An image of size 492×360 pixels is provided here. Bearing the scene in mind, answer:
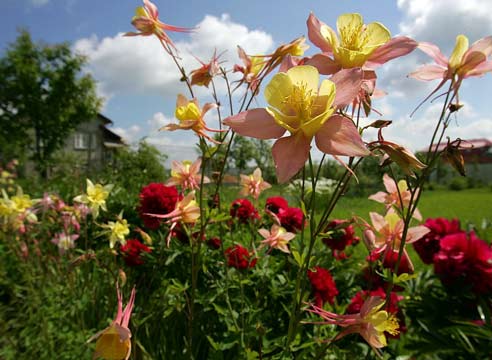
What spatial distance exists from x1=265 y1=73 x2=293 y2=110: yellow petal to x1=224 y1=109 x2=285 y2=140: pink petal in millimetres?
33

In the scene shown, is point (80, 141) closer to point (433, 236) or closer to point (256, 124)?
point (433, 236)

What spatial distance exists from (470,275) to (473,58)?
1.37 m

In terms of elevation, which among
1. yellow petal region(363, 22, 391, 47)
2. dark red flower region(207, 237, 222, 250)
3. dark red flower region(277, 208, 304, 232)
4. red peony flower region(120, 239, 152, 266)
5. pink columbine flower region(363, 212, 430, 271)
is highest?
yellow petal region(363, 22, 391, 47)

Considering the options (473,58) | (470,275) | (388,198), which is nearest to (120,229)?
(388,198)

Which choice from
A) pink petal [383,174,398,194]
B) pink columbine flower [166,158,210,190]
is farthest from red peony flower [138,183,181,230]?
pink petal [383,174,398,194]

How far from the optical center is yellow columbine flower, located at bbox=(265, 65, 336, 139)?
0.59 metres

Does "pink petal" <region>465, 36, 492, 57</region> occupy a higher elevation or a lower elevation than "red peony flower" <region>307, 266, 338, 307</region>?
higher

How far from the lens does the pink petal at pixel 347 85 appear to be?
1.81 ft

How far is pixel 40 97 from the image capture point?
1994 centimetres

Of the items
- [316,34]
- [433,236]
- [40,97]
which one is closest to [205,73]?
[316,34]

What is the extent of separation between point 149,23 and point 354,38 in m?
0.62

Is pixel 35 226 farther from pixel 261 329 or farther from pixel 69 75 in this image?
pixel 69 75

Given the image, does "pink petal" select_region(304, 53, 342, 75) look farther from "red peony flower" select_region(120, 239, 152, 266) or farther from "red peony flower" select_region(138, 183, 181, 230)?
"red peony flower" select_region(120, 239, 152, 266)

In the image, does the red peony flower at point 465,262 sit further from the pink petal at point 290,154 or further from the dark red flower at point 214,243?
the pink petal at point 290,154
